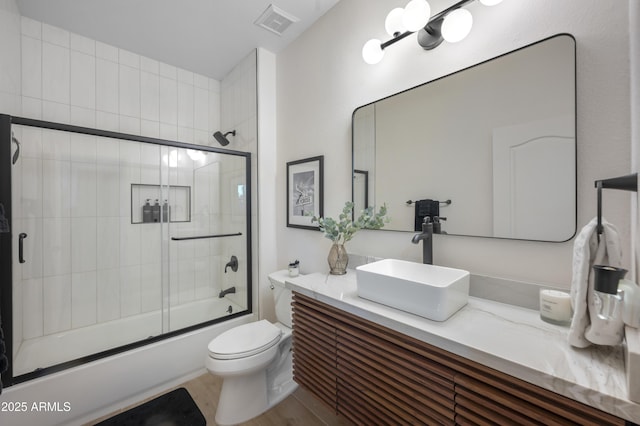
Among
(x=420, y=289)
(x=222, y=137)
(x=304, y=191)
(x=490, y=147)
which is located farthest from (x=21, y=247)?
(x=490, y=147)

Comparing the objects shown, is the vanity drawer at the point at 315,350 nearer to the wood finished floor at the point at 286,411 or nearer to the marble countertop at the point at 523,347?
the marble countertop at the point at 523,347

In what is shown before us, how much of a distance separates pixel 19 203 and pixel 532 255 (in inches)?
115

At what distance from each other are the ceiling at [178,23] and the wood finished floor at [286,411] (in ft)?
8.71

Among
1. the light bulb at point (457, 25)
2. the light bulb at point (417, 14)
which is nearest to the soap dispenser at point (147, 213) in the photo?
the light bulb at point (417, 14)

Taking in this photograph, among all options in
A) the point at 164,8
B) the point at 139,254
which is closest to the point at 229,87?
the point at 164,8

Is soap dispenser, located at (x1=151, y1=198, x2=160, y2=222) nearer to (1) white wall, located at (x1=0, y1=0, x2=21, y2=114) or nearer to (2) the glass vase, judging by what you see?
(1) white wall, located at (x1=0, y1=0, x2=21, y2=114)

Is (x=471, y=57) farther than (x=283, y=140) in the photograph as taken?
No

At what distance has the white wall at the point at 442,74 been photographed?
0.92 m

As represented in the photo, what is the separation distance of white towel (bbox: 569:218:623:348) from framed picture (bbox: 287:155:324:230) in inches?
55.2

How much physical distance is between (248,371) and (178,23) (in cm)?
251

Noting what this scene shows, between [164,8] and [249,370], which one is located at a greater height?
[164,8]

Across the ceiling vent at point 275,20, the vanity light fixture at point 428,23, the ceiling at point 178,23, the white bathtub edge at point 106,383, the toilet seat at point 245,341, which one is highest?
the ceiling at point 178,23

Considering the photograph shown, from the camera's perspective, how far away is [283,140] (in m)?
2.38

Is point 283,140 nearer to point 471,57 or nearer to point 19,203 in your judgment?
point 471,57
